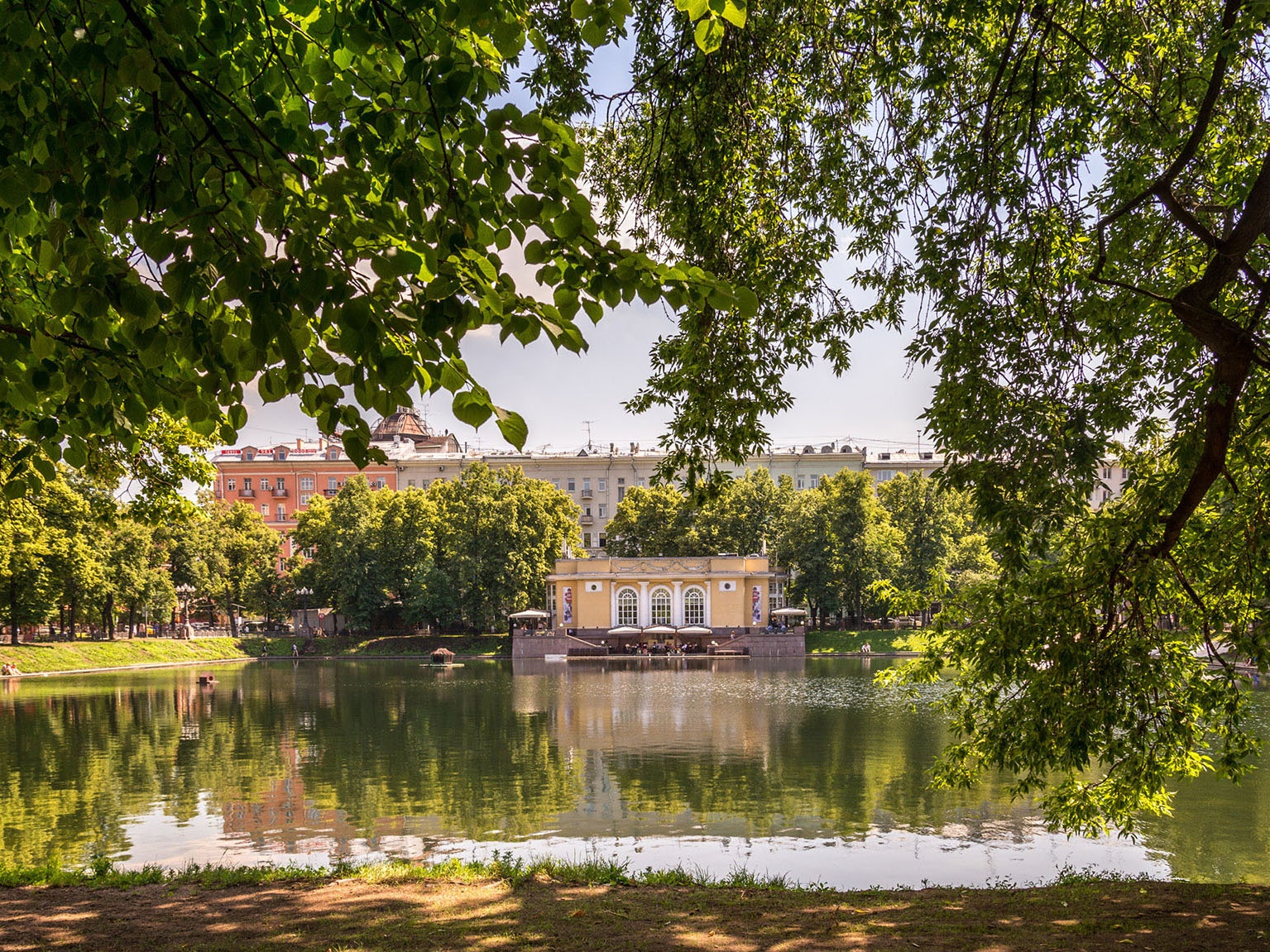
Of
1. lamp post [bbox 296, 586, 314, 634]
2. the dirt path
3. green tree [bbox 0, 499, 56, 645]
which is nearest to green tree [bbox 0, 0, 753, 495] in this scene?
the dirt path

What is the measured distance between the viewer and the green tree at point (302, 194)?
2.70 metres

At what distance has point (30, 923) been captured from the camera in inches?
252

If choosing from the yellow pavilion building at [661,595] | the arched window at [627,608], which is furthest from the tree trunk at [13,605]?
the arched window at [627,608]

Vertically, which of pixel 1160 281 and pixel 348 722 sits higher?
pixel 1160 281

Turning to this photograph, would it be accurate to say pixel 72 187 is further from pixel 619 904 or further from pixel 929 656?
pixel 929 656

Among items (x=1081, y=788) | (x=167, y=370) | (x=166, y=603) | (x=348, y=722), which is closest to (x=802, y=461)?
(x=166, y=603)

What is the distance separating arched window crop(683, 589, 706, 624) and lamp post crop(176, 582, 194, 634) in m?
27.0

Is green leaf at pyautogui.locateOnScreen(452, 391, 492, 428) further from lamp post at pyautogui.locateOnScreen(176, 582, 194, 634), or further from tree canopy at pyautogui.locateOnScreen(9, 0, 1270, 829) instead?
lamp post at pyautogui.locateOnScreen(176, 582, 194, 634)

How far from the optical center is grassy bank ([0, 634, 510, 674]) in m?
39.4

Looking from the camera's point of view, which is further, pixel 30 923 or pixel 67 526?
pixel 67 526

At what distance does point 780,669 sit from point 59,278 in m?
35.6

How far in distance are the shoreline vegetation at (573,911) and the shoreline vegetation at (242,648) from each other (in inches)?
1356

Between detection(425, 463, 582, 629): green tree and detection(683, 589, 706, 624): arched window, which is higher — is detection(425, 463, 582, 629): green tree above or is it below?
above

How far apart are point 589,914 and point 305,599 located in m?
58.5
